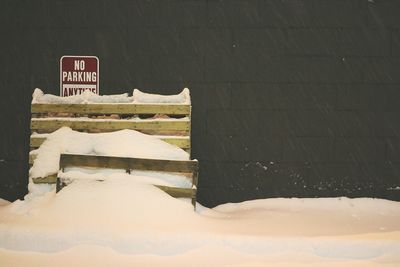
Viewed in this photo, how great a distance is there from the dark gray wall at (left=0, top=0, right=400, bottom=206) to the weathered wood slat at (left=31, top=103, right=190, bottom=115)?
1.57ft

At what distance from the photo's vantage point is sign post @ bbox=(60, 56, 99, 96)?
593cm

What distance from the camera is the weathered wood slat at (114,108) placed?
215 inches

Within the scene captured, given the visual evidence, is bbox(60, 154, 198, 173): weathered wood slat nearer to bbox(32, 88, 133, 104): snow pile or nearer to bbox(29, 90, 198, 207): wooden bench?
bbox(29, 90, 198, 207): wooden bench

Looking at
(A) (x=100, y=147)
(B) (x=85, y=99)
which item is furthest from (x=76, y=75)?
(A) (x=100, y=147)

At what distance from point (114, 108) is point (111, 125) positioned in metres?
0.23

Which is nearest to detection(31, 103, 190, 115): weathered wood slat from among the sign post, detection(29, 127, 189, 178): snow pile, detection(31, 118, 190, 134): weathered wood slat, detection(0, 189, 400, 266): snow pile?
detection(31, 118, 190, 134): weathered wood slat

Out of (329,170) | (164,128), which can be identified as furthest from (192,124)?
(329,170)

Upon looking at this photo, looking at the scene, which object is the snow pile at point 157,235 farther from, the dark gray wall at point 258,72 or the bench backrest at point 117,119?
the dark gray wall at point 258,72

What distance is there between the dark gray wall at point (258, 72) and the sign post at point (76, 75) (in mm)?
95

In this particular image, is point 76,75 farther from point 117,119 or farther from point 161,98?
point 161,98

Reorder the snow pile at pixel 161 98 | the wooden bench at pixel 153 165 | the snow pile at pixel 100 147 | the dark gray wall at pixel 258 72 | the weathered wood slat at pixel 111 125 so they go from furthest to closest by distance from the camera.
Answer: the dark gray wall at pixel 258 72
the snow pile at pixel 161 98
the weathered wood slat at pixel 111 125
the snow pile at pixel 100 147
the wooden bench at pixel 153 165

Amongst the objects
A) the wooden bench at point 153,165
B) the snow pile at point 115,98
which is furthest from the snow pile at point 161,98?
the wooden bench at point 153,165

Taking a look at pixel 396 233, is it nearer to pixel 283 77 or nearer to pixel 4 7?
pixel 283 77

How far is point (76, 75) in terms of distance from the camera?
5949 mm
